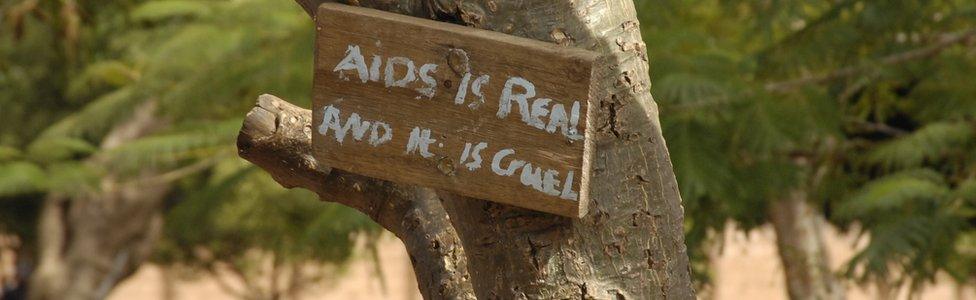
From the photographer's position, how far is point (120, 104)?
5797mm

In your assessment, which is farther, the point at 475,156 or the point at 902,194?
the point at 902,194

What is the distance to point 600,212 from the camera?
181cm

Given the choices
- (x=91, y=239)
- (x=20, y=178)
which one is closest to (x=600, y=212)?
(x=20, y=178)

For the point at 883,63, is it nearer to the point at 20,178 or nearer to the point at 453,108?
the point at 453,108

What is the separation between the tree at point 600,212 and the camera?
5.88ft

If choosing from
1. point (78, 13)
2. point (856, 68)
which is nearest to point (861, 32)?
point (856, 68)

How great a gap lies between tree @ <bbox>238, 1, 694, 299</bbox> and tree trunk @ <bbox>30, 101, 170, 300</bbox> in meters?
11.4

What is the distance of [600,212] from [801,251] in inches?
209

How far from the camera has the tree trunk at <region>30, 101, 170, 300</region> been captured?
12.9m

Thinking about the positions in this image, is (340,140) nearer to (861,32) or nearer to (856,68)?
(856,68)

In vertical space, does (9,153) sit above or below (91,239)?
above

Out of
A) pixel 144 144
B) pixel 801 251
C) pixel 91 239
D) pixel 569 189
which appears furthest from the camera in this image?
pixel 91 239

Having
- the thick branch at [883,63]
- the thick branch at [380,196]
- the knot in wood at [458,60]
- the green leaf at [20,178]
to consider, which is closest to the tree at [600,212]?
the knot in wood at [458,60]

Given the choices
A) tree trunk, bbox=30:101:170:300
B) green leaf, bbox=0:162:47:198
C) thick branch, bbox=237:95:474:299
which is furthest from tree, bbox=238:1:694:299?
tree trunk, bbox=30:101:170:300
